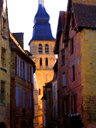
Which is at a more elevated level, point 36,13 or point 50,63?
point 36,13

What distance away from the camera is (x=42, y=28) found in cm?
10831

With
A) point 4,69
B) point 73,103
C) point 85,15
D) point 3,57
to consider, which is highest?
point 85,15

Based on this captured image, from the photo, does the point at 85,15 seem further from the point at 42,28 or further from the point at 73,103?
the point at 42,28

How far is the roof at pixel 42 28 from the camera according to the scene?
353ft

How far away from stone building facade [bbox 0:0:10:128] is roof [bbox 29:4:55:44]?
73.4m

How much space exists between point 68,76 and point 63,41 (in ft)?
12.6

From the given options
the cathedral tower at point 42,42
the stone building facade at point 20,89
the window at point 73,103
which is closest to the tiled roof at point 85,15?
the window at point 73,103

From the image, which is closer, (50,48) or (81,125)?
(81,125)

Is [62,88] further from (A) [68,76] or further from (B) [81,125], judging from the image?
(B) [81,125]

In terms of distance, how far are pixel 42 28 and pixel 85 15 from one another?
7593 cm

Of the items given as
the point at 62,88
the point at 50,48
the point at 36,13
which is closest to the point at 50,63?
the point at 50,48

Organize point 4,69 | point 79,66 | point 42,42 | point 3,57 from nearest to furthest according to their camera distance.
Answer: point 79,66
point 4,69
point 3,57
point 42,42

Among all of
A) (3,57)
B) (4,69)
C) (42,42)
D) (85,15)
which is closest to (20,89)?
(4,69)

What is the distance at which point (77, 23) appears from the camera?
31.8 metres
